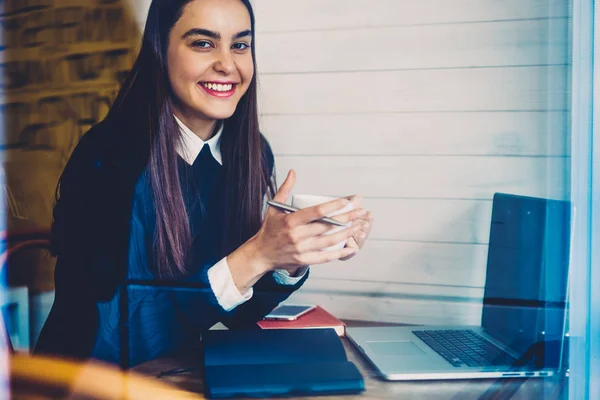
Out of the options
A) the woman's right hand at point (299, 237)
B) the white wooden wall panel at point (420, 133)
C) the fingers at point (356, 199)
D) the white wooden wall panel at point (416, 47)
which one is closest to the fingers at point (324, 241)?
the woman's right hand at point (299, 237)

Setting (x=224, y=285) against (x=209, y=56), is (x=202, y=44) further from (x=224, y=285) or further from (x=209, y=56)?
(x=224, y=285)

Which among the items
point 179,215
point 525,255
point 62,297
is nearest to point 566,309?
point 525,255

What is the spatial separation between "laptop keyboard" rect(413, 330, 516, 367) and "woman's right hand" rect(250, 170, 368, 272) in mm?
232

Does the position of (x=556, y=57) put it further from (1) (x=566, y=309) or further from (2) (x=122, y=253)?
(2) (x=122, y=253)

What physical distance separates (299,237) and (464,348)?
1.16 ft

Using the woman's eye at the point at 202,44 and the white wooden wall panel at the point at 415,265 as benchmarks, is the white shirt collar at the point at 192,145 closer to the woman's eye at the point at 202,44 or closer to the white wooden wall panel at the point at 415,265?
the woman's eye at the point at 202,44

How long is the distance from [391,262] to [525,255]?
26cm

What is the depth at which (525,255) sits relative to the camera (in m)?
1.08

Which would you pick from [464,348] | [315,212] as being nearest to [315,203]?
[315,212]

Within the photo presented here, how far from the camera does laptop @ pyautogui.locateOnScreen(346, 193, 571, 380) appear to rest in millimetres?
914

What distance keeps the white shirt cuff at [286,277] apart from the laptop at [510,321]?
0.45 feet

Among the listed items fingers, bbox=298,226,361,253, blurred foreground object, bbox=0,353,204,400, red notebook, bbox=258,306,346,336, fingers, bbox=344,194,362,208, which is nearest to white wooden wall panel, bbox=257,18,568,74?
fingers, bbox=344,194,362,208

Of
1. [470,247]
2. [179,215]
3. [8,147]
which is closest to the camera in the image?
[8,147]

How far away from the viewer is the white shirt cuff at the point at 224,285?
97 cm
